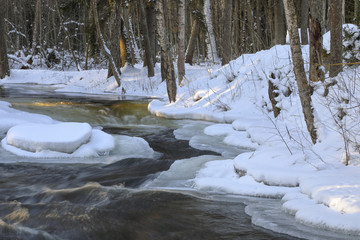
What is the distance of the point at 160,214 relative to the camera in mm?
3844

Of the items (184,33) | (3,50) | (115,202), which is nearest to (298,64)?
(115,202)

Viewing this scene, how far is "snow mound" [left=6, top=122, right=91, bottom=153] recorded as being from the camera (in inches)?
234

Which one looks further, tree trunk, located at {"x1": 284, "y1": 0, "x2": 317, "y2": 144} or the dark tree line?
the dark tree line

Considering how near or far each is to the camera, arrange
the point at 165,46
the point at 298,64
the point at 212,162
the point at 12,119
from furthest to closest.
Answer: the point at 165,46 → the point at 12,119 → the point at 212,162 → the point at 298,64

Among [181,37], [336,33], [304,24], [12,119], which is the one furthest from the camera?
[304,24]

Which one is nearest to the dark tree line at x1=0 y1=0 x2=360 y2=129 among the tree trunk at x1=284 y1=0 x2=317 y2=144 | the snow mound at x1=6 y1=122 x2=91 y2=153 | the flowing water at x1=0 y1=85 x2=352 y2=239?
the tree trunk at x1=284 y1=0 x2=317 y2=144

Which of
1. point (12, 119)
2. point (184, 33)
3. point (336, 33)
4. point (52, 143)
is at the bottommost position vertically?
point (52, 143)

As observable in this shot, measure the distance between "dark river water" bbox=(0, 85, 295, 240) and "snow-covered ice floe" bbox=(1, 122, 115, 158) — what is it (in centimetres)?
28

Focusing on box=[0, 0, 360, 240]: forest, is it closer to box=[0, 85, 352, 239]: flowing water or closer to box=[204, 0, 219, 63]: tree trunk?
box=[0, 85, 352, 239]: flowing water

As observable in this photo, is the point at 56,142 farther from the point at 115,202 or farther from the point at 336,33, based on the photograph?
the point at 336,33

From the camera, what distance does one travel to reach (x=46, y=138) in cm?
599

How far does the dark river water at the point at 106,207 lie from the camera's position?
345 centimetres

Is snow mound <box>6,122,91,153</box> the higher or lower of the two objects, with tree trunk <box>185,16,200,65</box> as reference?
lower

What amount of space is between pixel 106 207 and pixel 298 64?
280cm
